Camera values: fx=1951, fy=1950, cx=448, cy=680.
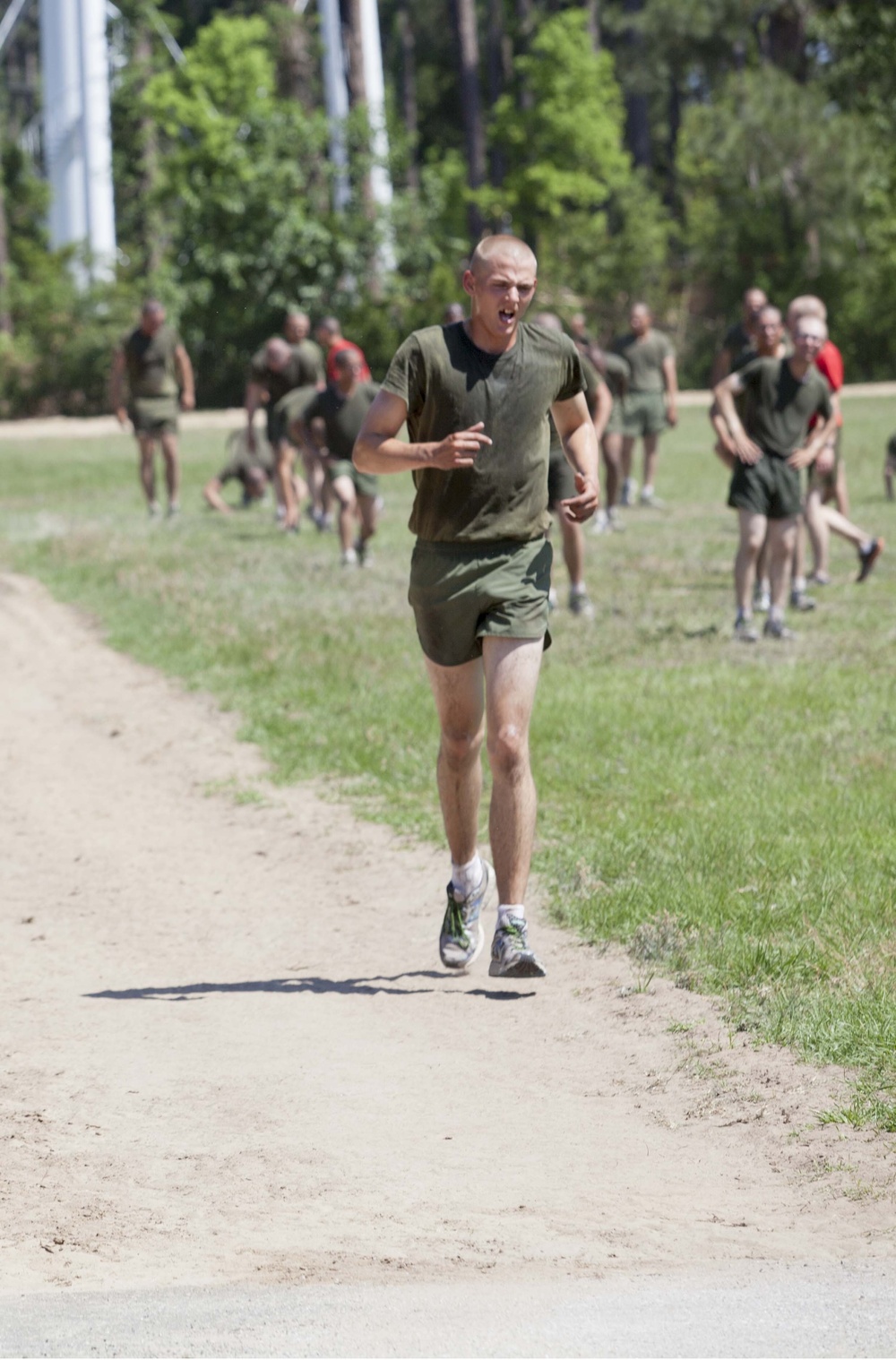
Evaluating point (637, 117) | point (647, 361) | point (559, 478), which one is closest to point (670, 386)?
point (647, 361)

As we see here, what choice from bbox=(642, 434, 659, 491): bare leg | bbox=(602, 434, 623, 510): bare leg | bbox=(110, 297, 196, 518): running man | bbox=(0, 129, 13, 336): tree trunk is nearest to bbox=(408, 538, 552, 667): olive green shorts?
bbox=(602, 434, 623, 510): bare leg

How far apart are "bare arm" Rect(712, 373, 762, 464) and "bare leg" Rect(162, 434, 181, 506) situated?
922cm

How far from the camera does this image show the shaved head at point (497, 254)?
5.86 metres

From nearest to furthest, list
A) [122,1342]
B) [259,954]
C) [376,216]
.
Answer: [122,1342] → [259,954] → [376,216]

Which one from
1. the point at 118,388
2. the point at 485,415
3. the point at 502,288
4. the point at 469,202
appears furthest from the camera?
the point at 469,202

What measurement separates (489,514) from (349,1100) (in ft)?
6.10

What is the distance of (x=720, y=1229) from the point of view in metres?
4.50

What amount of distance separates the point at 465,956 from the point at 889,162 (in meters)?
45.5

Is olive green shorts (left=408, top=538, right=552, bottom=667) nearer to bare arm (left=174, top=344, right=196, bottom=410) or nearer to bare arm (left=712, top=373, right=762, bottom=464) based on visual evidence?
bare arm (left=712, top=373, right=762, bottom=464)

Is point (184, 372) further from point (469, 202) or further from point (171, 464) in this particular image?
point (469, 202)

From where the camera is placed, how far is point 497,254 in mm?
5883

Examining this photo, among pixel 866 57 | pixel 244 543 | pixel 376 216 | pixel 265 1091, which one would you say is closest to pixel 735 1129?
pixel 265 1091

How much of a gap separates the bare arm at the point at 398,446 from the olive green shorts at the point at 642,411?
14487 millimetres

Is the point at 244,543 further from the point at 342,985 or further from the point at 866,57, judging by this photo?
the point at 866,57
